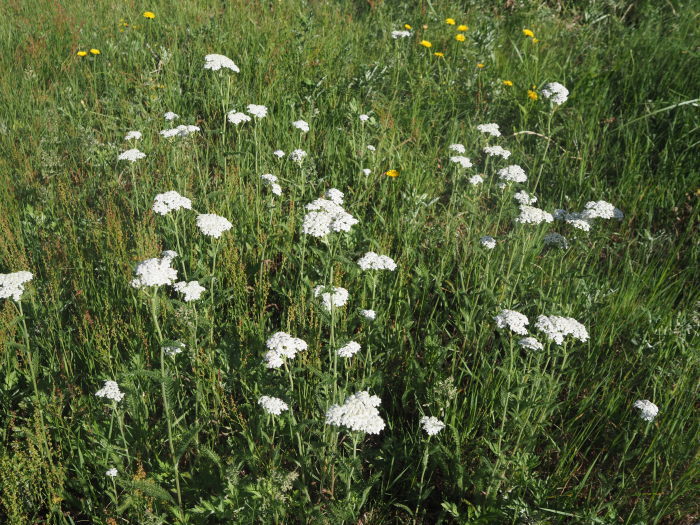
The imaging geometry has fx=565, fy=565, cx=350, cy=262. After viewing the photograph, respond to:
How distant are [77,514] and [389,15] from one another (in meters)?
5.51

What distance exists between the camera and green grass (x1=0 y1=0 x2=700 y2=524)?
2.28m

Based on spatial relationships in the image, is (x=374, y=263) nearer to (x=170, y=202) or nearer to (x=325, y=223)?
(x=325, y=223)

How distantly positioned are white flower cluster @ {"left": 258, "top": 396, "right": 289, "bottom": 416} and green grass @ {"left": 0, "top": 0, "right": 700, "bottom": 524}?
4.5 inches

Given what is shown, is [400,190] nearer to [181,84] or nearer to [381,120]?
[381,120]

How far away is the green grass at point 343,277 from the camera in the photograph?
7.48 feet

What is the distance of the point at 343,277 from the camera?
10.5 feet

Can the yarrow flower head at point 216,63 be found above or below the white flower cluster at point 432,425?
above

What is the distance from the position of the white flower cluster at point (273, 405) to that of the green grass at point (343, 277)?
0.12 meters

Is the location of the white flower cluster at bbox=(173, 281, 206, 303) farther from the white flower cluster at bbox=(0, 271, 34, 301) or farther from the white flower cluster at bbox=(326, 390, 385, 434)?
the white flower cluster at bbox=(326, 390, 385, 434)

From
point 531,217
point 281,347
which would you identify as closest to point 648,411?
point 531,217

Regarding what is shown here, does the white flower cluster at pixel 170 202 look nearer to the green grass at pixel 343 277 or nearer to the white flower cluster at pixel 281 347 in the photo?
the green grass at pixel 343 277

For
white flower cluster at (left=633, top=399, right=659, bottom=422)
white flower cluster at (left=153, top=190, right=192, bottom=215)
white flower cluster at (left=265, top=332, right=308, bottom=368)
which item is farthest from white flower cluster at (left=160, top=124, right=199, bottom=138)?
white flower cluster at (left=633, top=399, right=659, bottom=422)

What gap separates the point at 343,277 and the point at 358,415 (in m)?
1.34

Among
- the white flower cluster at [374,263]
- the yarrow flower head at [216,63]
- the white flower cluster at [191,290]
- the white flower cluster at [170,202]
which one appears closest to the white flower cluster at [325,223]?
the white flower cluster at [374,263]
